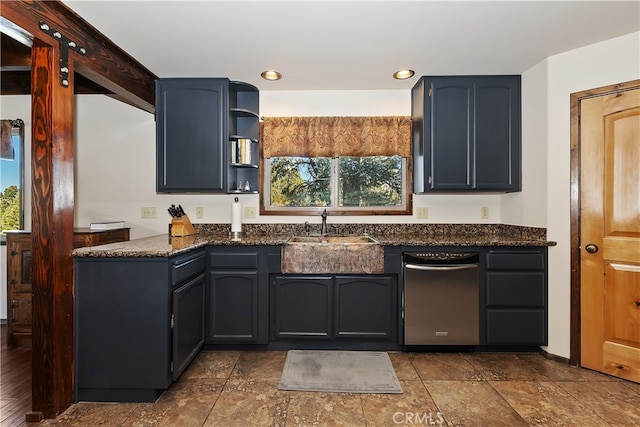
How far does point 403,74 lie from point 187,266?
7.65ft

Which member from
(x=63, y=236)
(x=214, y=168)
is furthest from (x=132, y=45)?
(x=63, y=236)

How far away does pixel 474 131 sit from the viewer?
2867mm

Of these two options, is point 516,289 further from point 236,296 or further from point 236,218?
point 236,218

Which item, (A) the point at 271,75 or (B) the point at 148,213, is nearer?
(A) the point at 271,75

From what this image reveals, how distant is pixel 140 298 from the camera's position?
201 cm

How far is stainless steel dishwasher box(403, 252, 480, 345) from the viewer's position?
262 cm

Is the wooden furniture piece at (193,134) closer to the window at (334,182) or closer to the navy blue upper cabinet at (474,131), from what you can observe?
the window at (334,182)

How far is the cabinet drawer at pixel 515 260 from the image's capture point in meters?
2.62

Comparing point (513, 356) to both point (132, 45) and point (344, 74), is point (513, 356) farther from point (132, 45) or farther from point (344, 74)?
point (132, 45)

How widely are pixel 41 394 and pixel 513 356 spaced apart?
3209mm

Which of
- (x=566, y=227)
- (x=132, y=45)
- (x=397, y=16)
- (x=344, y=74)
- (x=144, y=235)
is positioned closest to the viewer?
(x=397, y=16)

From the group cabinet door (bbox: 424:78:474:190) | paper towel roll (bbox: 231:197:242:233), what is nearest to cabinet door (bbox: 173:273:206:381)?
paper towel roll (bbox: 231:197:242:233)

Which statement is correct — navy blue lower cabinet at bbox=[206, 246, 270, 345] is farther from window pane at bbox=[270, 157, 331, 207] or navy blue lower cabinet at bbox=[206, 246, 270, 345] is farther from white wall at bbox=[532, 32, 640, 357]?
white wall at bbox=[532, 32, 640, 357]

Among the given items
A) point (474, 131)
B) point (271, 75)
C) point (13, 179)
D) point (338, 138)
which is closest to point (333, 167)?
point (338, 138)
